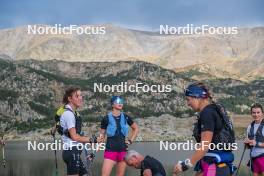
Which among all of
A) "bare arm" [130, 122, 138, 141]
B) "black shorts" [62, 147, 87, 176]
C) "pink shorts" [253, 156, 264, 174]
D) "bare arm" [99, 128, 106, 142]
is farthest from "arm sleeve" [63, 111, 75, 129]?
"pink shorts" [253, 156, 264, 174]

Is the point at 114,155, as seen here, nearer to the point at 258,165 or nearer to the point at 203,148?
the point at 258,165

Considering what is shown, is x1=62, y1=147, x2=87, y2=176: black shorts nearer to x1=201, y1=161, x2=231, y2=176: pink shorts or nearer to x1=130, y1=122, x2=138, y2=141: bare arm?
x1=130, y1=122, x2=138, y2=141: bare arm

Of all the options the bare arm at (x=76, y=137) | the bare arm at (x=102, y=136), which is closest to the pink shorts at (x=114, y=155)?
the bare arm at (x=102, y=136)

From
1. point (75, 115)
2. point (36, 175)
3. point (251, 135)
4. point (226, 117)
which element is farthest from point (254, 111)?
point (36, 175)

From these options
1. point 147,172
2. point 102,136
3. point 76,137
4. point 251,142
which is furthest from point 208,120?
point 251,142

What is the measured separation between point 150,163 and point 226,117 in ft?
7.64

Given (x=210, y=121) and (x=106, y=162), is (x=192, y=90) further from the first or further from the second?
(x=106, y=162)

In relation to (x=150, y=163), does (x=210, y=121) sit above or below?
above

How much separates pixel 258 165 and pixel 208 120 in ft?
17.6

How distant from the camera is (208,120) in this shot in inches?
258

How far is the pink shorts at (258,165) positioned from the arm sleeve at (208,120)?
524 cm

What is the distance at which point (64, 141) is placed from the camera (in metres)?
9.64

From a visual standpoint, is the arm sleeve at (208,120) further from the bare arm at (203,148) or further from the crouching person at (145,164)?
the crouching person at (145,164)

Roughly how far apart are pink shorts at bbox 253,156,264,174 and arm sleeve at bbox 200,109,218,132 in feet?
17.2
